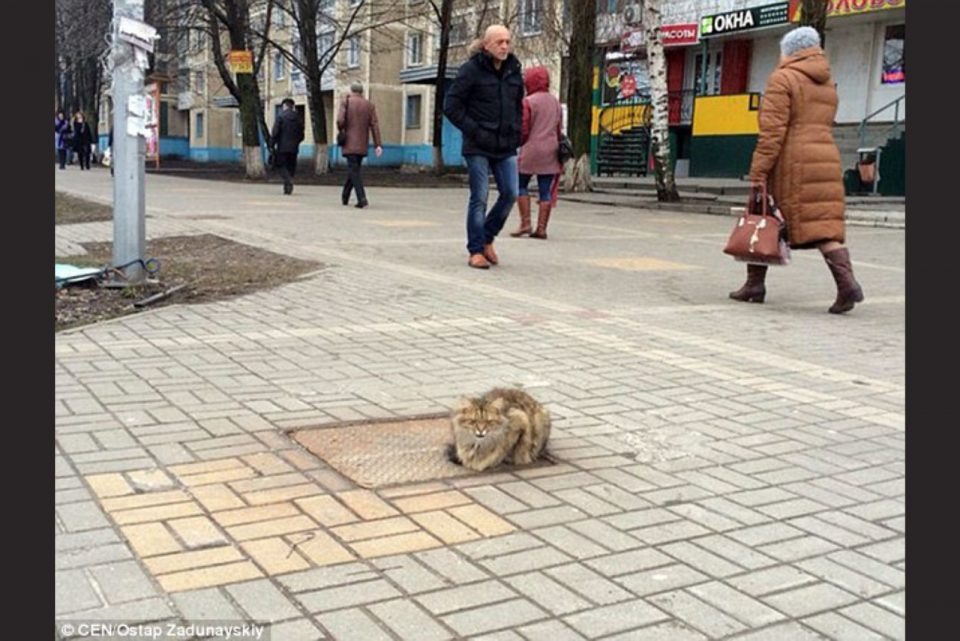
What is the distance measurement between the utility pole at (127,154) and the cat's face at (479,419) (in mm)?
4792

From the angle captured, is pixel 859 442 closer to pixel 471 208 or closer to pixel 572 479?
pixel 572 479

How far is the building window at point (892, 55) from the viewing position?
23.4 meters

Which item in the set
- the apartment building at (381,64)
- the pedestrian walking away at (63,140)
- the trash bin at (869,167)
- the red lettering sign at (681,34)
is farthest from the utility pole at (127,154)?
the pedestrian walking away at (63,140)

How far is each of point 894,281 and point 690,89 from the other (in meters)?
20.9

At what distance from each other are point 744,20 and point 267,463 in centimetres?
2488

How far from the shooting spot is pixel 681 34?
92.0 feet

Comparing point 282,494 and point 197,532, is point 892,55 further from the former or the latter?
point 197,532

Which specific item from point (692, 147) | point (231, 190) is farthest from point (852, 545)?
point (692, 147)

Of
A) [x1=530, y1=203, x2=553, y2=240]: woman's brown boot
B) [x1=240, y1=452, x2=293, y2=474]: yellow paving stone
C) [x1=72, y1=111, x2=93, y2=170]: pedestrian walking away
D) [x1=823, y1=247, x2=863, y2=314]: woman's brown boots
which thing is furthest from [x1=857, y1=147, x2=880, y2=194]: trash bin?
[x1=72, y1=111, x2=93, y2=170]: pedestrian walking away

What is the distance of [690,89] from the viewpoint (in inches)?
1164

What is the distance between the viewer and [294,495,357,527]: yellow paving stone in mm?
3348

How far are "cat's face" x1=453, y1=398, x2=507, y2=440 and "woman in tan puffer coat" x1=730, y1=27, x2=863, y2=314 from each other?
4.65 meters

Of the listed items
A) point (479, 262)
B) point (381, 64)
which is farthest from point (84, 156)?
point (479, 262)

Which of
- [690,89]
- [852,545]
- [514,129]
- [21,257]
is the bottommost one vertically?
[852,545]
